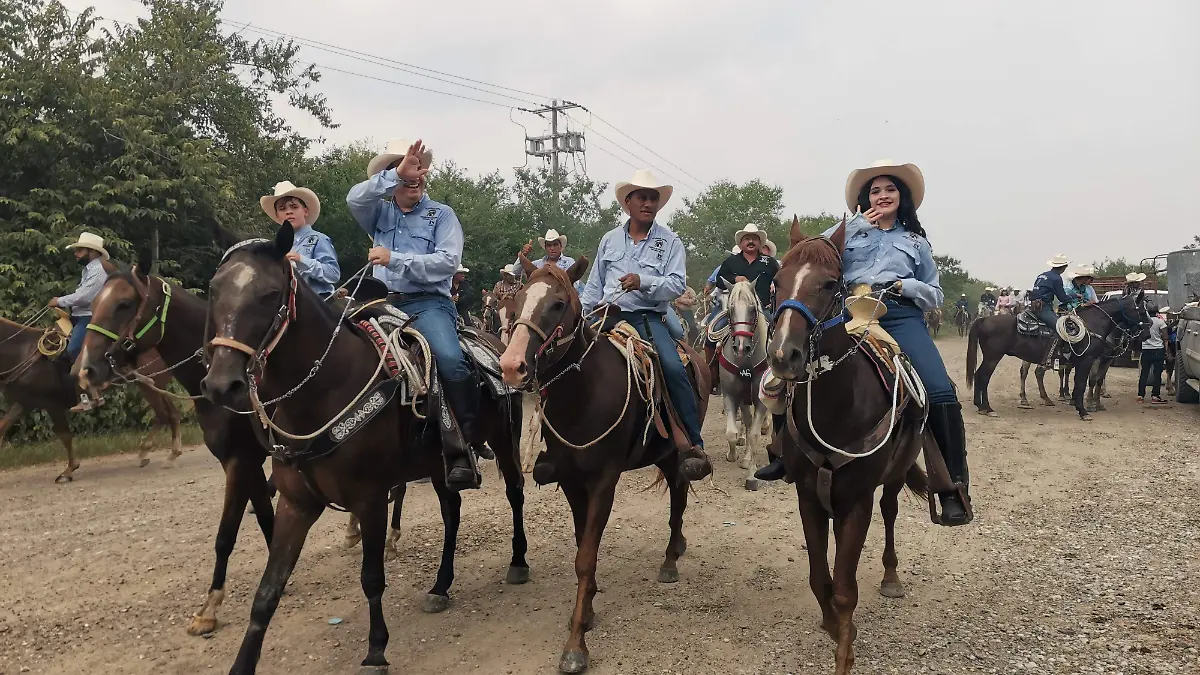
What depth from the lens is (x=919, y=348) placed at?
14.0 feet

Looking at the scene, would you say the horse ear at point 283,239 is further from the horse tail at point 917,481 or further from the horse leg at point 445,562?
the horse tail at point 917,481

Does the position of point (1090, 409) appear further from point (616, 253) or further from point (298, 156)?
point (298, 156)

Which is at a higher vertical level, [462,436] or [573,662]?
[462,436]

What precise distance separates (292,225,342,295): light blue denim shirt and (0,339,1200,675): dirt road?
2240 millimetres

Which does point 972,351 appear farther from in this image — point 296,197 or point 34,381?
point 34,381

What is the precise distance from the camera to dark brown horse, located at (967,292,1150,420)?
13.1 meters

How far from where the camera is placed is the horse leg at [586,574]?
402cm

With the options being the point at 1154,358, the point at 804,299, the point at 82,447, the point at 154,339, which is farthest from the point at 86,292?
the point at 1154,358

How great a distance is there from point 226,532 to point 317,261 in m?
1.87

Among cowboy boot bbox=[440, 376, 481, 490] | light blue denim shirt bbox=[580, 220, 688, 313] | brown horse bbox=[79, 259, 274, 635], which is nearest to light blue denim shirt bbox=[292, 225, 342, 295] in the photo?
brown horse bbox=[79, 259, 274, 635]

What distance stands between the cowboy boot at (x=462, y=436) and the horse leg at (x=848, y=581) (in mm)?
2164

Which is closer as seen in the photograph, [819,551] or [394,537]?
[819,551]

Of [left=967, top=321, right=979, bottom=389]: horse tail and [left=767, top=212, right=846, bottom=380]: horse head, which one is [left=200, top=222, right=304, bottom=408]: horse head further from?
[left=967, top=321, right=979, bottom=389]: horse tail

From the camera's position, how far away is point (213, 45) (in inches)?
559
